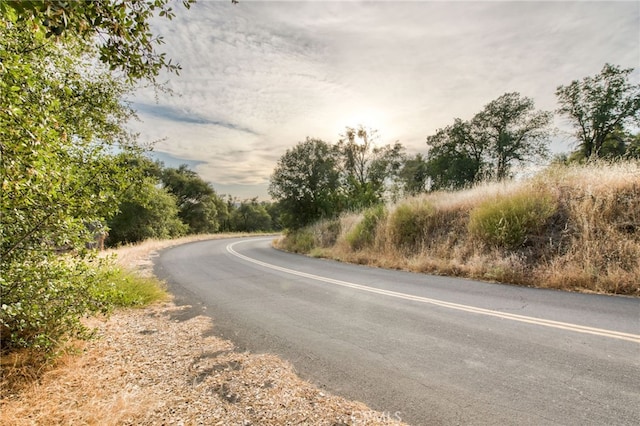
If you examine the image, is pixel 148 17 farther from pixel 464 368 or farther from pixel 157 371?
pixel 464 368

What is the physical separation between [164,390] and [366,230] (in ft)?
31.8

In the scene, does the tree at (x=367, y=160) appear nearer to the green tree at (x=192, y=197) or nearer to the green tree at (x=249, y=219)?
the green tree at (x=192, y=197)

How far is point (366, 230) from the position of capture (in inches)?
456

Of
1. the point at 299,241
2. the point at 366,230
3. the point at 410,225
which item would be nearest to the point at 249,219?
the point at 299,241

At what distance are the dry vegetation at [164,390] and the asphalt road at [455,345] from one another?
280 millimetres

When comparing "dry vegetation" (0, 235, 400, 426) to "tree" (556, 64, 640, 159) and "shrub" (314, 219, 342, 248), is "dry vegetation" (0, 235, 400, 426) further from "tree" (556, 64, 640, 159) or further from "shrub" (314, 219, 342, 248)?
"tree" (556, 64, 640, 159)

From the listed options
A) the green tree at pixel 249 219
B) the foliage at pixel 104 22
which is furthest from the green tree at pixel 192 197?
the foliage at pixel 104 22

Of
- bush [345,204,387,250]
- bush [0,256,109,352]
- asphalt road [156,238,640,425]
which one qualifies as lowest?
asphalt road [156,238,640,425]

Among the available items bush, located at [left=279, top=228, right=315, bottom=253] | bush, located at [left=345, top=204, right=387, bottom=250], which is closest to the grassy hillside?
bush, located at [left=345, top=204, right=387, bottom=250]

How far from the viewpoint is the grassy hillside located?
5.61 meters

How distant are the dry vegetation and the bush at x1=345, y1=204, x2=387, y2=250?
27.7 ft

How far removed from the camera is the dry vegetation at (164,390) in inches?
84.3

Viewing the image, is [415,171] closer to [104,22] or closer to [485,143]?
[485,143]

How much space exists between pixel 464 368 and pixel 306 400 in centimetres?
166
